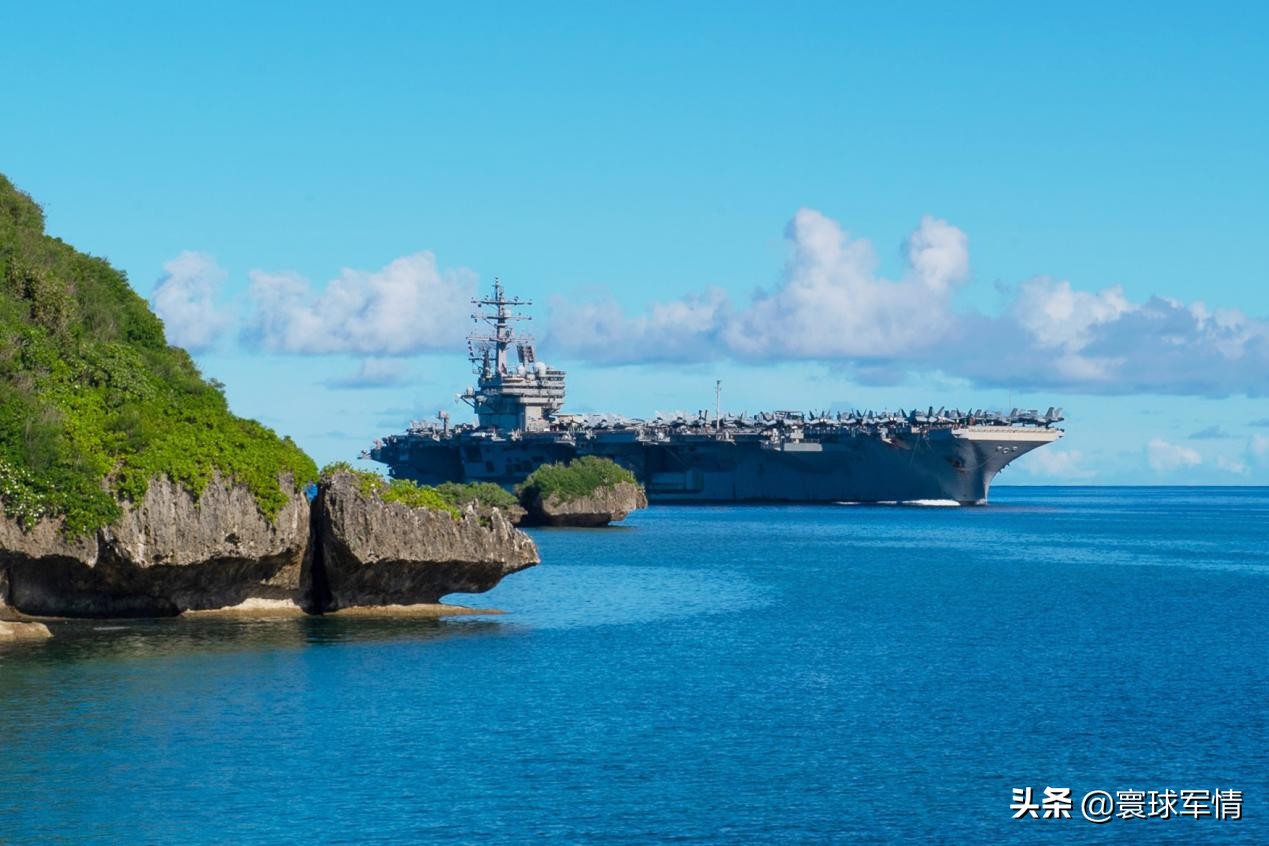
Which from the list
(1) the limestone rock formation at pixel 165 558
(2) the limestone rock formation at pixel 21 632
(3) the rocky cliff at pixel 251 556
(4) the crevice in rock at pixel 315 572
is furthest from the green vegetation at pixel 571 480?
(2) the limestone rock formation at pixel 21 632

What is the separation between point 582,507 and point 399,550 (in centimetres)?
5147

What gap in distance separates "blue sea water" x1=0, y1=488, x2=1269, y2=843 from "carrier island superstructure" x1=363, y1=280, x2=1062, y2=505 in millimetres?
69394

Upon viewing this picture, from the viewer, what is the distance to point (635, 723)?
74.6ft

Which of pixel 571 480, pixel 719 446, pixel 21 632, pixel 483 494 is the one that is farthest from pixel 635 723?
pixel 719 446

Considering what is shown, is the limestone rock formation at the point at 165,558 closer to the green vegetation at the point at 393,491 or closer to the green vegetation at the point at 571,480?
the green vegetation at the point at 393,491

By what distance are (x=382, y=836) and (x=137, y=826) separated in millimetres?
2394

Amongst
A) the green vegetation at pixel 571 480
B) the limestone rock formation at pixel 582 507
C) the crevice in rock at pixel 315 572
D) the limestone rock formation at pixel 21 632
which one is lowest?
the limestone rock formation at pixel 21 632

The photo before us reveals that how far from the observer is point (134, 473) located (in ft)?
97.1

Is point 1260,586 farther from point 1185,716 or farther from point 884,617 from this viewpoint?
point 1185,716

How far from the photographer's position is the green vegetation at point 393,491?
32.2 meters

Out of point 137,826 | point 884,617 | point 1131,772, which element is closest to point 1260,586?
point 884,617

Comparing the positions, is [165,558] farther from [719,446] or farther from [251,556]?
[719,446]

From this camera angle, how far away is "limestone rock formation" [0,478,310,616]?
29172 mm

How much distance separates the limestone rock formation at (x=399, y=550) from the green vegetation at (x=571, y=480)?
47.7m
